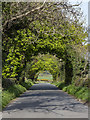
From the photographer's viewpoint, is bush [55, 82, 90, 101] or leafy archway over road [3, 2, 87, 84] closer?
leafy archway over road [3, 2, 87, 84]

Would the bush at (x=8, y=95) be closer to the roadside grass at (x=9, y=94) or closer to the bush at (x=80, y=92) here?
the roadside grass at (x=9, y=94)

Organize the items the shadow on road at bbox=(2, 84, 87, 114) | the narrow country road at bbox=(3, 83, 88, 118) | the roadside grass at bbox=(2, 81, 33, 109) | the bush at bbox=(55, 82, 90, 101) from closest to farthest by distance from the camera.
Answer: the narrow country road at bbox=(3, 83, 88, 118)
the shadow on road at bbox=(2, 84, 87, 114)
the roadside grass at bbox=(2, 81, 33, 109)
the bush at bbox=(55, 82, 90, 101)

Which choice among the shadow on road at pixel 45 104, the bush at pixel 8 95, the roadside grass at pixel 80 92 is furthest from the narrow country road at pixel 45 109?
the roadside grass at pixel 80 92

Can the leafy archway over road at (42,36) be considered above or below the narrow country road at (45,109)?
above

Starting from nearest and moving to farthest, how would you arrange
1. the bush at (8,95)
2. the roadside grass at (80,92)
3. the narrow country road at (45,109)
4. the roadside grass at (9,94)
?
the narrow country road at (45,109) → the bush at (8,95) → the roadside grass at (9,94) → the roadside grass at (80,92)

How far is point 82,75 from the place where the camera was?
26109 millimetres

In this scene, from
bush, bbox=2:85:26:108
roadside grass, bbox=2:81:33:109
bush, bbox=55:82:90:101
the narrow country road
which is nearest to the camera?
the narrow country road

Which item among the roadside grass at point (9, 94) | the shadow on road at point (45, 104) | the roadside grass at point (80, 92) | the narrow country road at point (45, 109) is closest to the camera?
the narrow country road at point (45, 109)

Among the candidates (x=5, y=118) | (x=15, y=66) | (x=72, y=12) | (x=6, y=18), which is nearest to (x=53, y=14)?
(x=72, y=12)

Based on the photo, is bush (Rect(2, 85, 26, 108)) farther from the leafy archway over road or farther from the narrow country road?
the leafy archway over road

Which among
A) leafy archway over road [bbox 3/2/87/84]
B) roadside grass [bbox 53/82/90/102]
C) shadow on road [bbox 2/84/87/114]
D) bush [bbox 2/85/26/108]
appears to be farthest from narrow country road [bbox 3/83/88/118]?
leafy archway over road [bbox 3/2/87/84]

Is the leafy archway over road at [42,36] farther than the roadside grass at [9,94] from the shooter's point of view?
Yes

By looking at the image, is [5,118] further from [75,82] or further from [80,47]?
[80,47]

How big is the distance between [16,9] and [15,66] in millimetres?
11319
